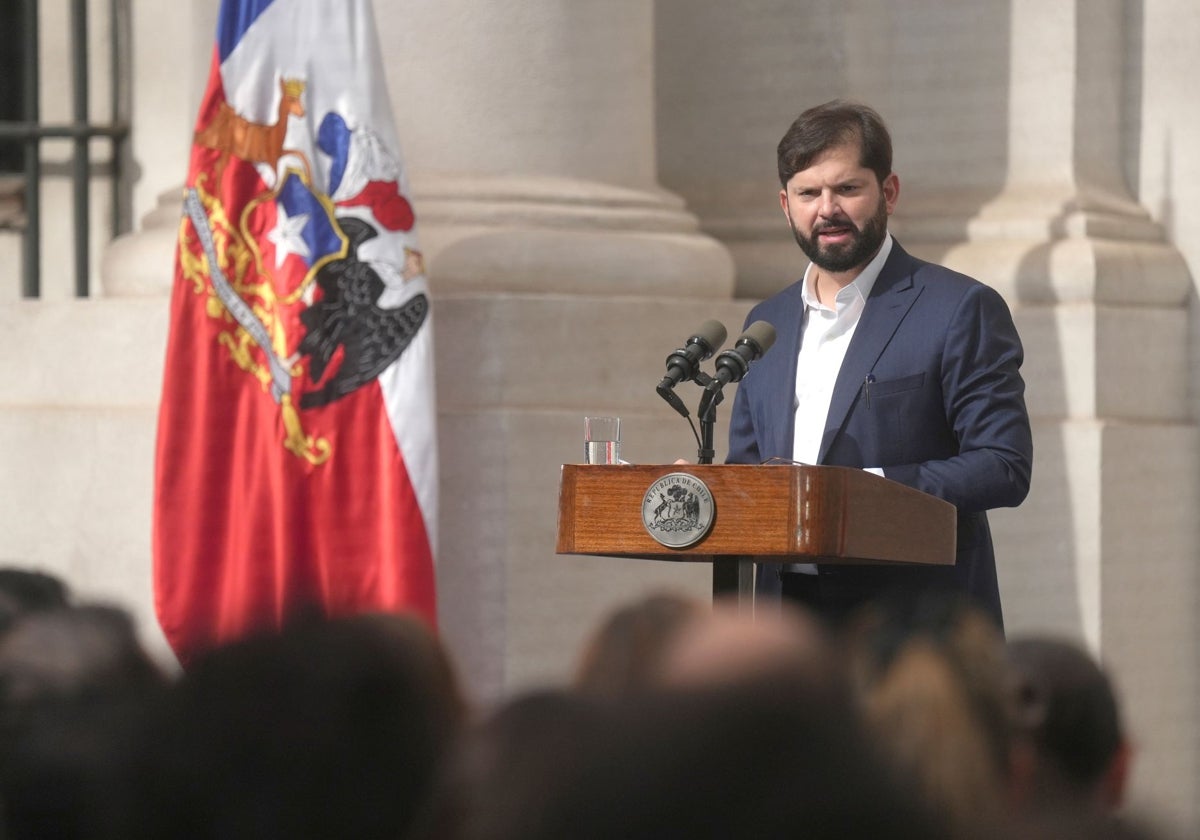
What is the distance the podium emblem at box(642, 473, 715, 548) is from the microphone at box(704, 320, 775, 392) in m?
0.22

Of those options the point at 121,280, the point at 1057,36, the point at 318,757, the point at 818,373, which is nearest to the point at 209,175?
the point at 121,280

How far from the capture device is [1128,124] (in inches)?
275

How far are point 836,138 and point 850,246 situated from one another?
0.23 meters

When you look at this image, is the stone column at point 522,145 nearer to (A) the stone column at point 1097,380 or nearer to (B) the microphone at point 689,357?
(A) the stone column at point 1097,380

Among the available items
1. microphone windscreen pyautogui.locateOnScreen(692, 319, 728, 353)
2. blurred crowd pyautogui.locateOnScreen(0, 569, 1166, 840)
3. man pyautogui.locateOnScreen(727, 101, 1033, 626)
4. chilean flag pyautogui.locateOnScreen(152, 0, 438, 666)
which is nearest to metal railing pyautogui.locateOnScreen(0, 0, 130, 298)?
chilean flag pyautogui.locateOnScreen(152, 0, 438, 666)

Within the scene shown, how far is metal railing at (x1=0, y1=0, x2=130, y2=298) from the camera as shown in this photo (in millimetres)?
7281

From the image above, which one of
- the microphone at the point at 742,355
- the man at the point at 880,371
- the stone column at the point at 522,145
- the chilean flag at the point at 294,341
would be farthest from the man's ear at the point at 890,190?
the stone column at the point at 522,145

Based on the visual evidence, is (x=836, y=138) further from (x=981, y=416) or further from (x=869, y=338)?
(x=981, y=416)

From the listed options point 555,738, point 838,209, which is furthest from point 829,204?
point 555,738

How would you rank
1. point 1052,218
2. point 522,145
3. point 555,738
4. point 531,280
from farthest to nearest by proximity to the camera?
point 1052,218 → point 522,145 → point 531,280 → point 555,738

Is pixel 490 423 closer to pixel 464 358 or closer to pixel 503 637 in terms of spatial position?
pixel 464 358

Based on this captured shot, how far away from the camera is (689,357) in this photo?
3.96 m

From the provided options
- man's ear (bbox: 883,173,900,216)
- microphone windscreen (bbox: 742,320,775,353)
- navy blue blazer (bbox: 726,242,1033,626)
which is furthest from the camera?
man's ear (bbox: 883,173,900,216)

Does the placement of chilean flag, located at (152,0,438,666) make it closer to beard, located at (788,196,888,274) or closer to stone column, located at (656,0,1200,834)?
stone column, located at (656,0,1200,834)
